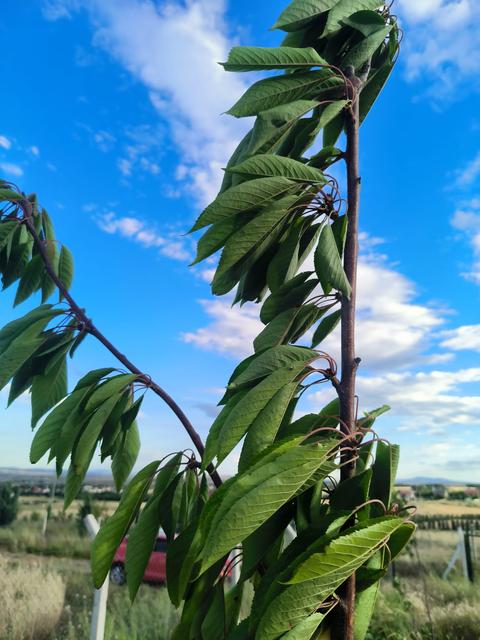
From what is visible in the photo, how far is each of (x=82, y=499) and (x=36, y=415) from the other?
916cm

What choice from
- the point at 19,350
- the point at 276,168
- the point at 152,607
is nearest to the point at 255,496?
the point at 276,168

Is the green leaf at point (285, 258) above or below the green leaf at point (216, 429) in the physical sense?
above

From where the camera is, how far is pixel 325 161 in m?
1.29

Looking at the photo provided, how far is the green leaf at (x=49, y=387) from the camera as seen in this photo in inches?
65.3

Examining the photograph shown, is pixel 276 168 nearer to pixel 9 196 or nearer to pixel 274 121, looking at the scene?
pixel 274 121

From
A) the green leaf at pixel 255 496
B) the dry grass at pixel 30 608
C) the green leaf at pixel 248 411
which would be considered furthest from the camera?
the dry grass at pixel 30 608

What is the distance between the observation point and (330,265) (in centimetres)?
107

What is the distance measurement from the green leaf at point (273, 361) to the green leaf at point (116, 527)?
0.44 meters

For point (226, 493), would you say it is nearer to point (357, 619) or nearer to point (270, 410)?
point (270, 410)

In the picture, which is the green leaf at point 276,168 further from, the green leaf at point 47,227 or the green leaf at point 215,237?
the green leaf at point 47,227

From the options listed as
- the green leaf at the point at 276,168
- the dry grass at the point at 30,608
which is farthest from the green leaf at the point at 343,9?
the dry grass at the point at 30,608

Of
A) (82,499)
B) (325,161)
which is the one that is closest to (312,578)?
(325,161)

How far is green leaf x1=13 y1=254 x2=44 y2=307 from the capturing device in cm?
205

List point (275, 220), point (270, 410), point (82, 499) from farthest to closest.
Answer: point (82, 499), point (275, 220), point (270, 410)
